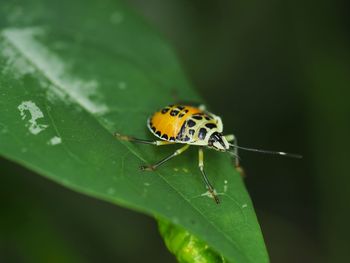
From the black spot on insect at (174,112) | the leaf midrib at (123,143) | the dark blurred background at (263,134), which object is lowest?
the dark blurred background at (263,134)

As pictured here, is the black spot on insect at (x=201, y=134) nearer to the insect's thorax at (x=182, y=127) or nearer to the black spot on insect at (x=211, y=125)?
the insect's thorax at (x=182, y=127)

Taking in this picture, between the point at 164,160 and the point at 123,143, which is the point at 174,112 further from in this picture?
the point at 123,143

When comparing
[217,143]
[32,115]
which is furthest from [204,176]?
[32,115]

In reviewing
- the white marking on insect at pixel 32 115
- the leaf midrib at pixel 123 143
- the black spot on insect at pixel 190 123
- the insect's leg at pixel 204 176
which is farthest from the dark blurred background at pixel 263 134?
the insect's leg at pixel 204 176

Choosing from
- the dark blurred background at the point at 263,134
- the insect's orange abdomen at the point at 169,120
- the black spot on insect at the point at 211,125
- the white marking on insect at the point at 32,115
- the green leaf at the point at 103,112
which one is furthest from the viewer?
the dark blurred background at the point at 263,134

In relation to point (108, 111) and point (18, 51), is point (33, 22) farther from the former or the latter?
point (108, 111)

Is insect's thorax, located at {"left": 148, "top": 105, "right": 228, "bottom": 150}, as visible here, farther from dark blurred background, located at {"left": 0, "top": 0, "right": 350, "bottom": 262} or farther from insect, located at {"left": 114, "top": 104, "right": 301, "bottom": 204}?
dark blurred background, located at {"left": 0, "top": 0, "right": 350, "bottom": 262}

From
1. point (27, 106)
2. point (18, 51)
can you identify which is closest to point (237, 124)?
point (18, 51)
